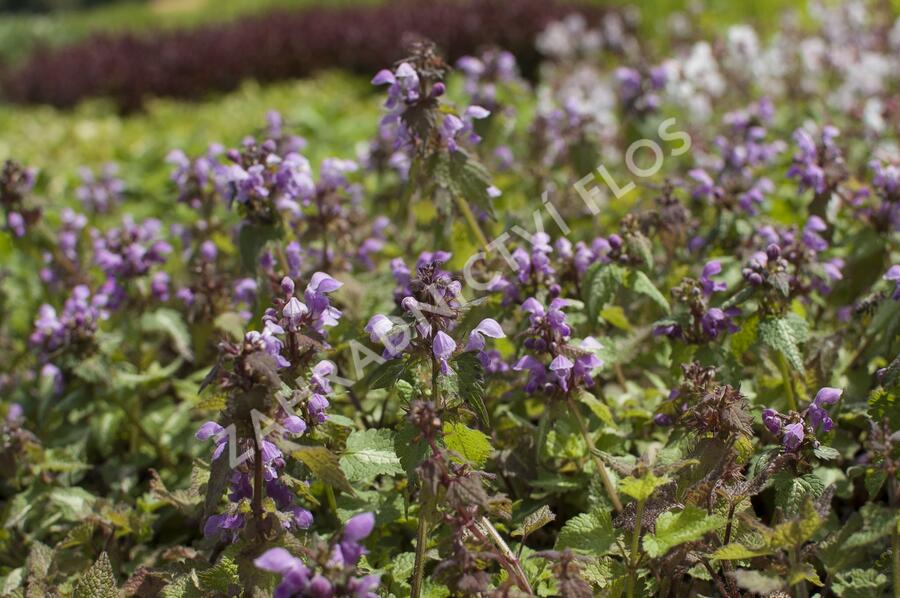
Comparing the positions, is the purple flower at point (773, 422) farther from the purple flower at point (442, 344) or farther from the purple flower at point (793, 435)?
the purple flower at point (442, 344)

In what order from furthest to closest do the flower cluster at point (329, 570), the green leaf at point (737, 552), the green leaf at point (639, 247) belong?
the green leaf at point (639, 247) → the green leaf at point (737, 552) → the flower cluster at point (329, 570)

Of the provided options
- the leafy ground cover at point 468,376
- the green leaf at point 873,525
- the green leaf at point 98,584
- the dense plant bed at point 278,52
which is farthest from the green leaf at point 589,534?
the dense plant bed at point 278,52

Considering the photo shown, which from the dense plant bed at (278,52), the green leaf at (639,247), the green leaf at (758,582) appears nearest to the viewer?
the green leaf at (758,582)

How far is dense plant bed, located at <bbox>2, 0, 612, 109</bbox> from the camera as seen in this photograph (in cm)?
1063

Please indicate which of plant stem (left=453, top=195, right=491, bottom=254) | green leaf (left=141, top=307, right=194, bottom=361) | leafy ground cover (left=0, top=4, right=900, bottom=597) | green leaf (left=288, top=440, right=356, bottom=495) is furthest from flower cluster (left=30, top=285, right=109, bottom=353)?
green leaf (left=288, top=440, right=356, bottom=495)

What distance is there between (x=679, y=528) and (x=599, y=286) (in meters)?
0.91

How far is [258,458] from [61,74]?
10.9 m

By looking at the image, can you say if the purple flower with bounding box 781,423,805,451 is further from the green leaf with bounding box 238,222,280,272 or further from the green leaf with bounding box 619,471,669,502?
the green leaf with bounding box 238,222,280,272

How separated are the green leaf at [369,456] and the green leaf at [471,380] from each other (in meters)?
0.28

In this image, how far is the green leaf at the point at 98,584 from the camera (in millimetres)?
2336

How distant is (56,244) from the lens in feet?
12.9

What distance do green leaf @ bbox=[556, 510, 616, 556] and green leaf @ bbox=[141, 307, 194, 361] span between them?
1.73m

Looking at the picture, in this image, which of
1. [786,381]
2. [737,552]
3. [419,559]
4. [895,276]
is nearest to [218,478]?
[419,559]

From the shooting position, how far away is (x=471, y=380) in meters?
2.19
